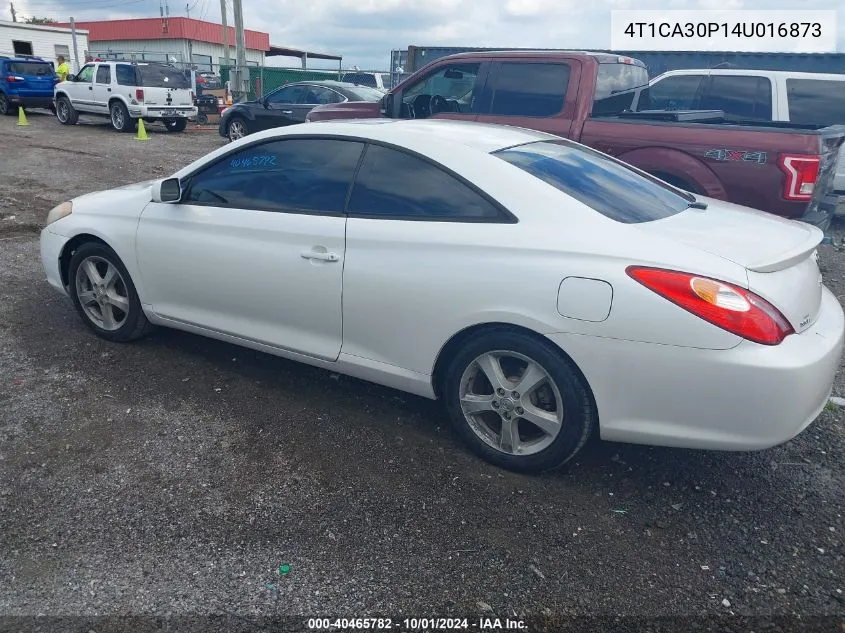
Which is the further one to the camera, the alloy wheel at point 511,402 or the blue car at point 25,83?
the blue car at point 25,83

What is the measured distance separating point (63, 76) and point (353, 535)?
2684cm

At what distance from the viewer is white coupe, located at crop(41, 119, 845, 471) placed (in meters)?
2.72

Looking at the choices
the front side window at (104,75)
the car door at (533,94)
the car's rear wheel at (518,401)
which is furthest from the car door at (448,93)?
the front side window at (104,75)

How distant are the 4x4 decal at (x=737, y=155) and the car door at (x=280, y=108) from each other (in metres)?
10.8

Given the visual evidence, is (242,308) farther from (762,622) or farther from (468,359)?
(762,622)

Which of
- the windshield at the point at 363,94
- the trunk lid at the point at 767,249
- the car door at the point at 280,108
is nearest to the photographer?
the trunk lid at the point at 767,249

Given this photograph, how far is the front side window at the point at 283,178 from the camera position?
11.8ft

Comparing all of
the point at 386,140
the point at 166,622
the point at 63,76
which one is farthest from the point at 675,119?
the point at 63,76

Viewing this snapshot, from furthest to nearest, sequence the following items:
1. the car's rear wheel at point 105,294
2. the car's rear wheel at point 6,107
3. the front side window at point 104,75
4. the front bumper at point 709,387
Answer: the car's rear wheel at point 6,107, the front side window at point 104,75, the car's rear wheel at point 105,294, the front bumper at point 709,387

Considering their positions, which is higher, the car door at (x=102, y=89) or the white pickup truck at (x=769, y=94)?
the white pickup truck at (x=769, y=94)

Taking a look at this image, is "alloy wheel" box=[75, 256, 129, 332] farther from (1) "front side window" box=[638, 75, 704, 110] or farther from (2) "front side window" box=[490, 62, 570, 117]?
(1) "front side window" box=[638, 75, 704, 110]

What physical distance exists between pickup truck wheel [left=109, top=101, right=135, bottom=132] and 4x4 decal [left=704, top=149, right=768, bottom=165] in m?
16.0

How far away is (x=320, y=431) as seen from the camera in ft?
11.8

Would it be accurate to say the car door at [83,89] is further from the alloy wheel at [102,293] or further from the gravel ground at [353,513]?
the gravel ground at [353,513]
